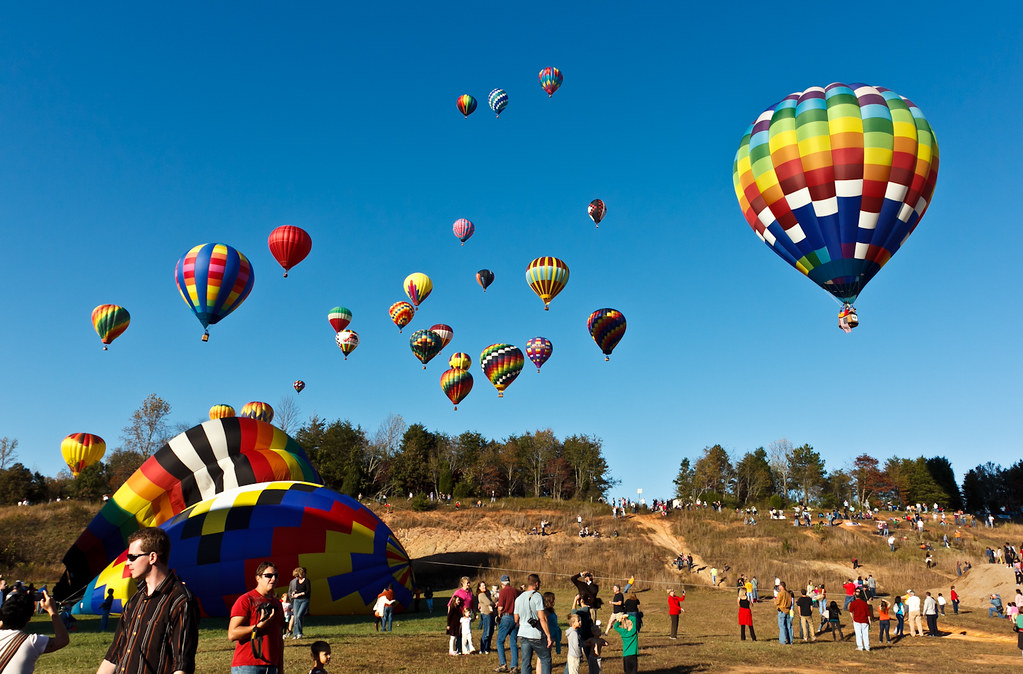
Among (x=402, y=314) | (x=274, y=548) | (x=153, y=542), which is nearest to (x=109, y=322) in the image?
(x=402, y=314)

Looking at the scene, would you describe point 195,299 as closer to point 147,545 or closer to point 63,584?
point 63,584

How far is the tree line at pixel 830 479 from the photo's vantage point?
76500 millimetres

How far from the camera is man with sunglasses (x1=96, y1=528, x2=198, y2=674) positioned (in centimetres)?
401

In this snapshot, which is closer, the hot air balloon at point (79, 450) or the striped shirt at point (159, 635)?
the striped shirt at point (159, 635)

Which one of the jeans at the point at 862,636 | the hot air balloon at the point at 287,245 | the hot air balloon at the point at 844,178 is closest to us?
the jeans at the point at 862,636

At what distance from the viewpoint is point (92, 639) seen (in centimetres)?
1452

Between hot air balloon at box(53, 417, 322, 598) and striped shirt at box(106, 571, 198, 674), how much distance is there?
1696 cm

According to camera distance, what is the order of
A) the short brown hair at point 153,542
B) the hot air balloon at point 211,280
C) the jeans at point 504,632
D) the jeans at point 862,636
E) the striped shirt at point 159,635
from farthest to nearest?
the hot air balloon at point 211,280 < the jeans at point 862,636 < the jeans at point 504,632 < the short brown hair at point 153,542 < the striped shirt at point 159,635

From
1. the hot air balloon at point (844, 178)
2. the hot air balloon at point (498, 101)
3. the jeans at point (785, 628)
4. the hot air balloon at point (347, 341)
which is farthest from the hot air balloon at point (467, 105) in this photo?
the jeans at point (785, 628)

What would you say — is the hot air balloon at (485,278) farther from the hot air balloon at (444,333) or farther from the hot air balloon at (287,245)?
the hot air balloon at (287,245)

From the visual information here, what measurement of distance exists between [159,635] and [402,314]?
46373 mm

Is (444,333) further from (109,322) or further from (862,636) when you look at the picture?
(862,636)

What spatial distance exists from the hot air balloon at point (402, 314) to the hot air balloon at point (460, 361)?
434 centimetres

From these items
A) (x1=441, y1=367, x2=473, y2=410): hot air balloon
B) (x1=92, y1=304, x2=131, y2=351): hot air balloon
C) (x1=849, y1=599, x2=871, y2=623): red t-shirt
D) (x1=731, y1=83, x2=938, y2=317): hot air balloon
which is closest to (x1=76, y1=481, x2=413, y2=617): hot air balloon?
(x1=849, y1=599, x2=871, y2=623): red t-shirt
